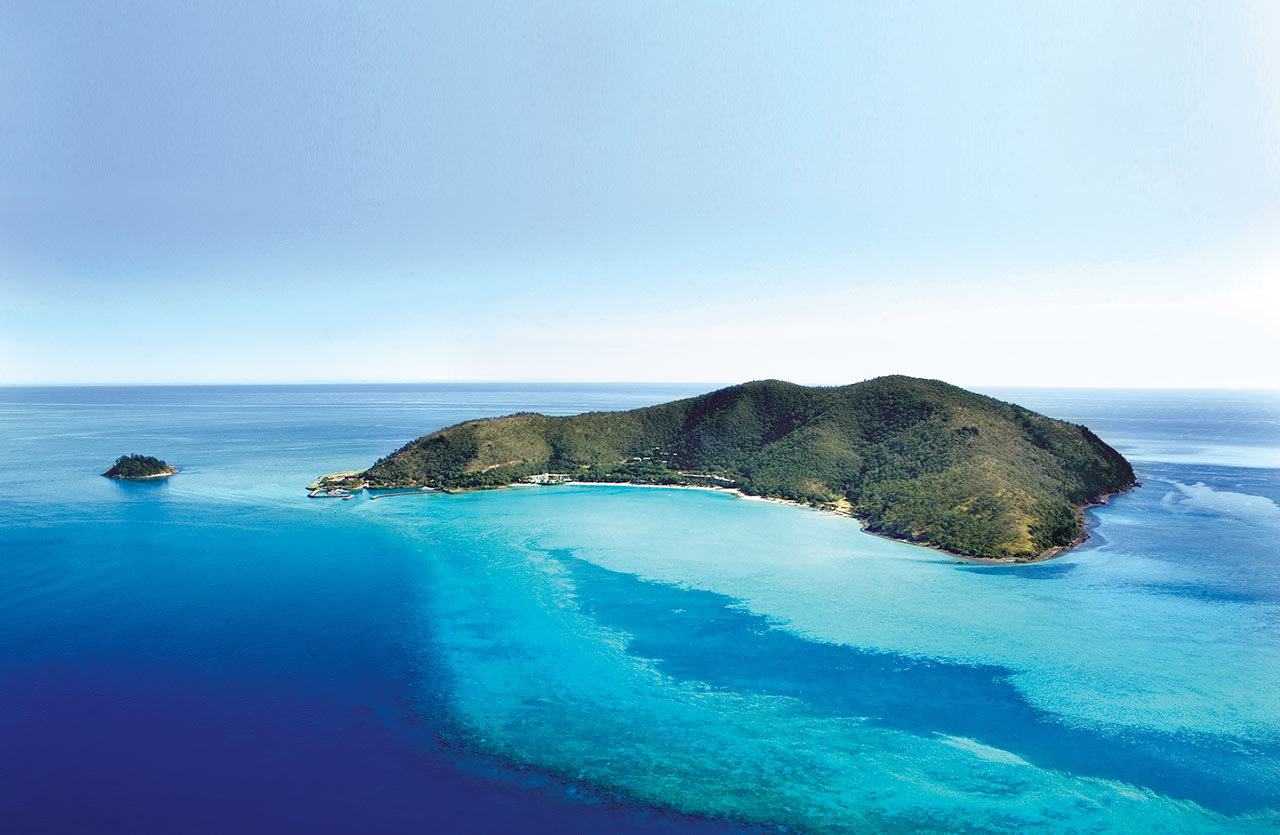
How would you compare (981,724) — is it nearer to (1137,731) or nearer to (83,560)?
(1137,731)

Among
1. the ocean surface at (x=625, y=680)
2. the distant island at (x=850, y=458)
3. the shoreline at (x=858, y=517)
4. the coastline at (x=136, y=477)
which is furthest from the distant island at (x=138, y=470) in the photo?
the distant island at (x=850, y=458)

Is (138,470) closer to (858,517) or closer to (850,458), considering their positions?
(858,517)

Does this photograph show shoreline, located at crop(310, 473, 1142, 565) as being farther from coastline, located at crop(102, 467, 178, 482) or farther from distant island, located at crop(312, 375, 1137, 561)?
coastline, located at crop(102, 467, 178, 482)

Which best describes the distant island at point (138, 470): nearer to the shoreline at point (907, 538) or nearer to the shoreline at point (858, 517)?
the shoreline at point (858, 517)

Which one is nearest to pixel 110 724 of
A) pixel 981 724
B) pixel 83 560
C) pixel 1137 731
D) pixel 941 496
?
pixel 83 560

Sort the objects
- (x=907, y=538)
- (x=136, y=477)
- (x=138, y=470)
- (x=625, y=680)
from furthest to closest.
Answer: (x=138, y=470) → (x=136, y=477) → (x=907, y=538) → (x=625, y=680)

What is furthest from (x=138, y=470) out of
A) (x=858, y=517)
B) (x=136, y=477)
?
(x=858, y=517)
